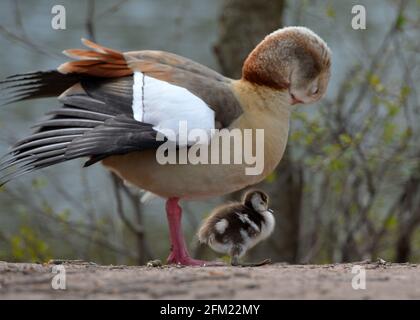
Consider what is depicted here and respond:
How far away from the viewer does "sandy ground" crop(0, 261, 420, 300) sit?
4.89 meters

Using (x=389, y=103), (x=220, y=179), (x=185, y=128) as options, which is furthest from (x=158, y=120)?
(x=389, y=103)

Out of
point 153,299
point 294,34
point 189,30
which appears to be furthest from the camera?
point 189,30

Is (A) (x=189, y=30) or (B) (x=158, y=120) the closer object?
(B) (x=158, y=120)

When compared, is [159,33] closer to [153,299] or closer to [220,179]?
[220,179]

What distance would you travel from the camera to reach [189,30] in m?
16.1

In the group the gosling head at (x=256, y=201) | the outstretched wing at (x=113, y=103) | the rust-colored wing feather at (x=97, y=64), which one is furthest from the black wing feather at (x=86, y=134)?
the gosling head at (x=256, y=201)

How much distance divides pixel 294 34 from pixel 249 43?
9.95 feet

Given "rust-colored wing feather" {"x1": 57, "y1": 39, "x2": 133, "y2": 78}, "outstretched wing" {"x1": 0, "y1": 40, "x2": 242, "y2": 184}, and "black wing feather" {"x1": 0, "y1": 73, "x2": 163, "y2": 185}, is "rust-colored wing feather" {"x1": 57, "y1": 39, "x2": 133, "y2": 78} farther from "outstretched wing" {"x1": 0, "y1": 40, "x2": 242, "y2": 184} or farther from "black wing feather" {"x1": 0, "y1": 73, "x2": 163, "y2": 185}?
"black wing feather" {"x1": 0, "y1": 73, "x2": 163, "y2": 185}

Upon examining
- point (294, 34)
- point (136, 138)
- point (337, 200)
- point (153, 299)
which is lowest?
point (337, 200)

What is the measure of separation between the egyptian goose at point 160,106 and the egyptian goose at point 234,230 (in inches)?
16.2

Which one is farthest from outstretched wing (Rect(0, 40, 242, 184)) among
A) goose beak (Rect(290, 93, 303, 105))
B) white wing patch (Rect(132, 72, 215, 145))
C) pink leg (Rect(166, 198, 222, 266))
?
pink leg (Rect(166, 198, 222, 266))

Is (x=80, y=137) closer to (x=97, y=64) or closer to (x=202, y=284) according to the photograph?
(x=97, y=64)

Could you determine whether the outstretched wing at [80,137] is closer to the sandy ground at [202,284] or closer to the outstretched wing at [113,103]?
the outstretched wing at [113,103]

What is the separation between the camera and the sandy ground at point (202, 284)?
193 inches
